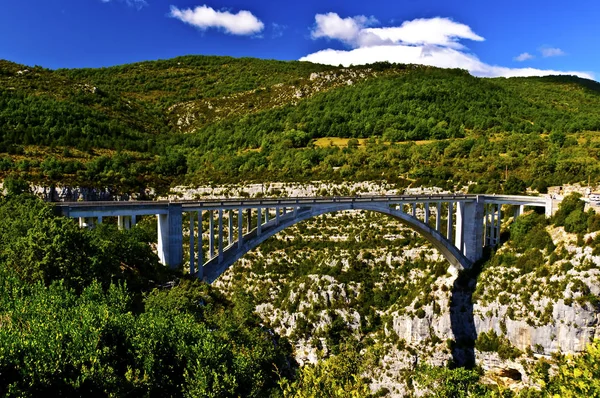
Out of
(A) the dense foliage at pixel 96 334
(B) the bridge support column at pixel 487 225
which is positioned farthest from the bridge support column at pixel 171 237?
(B) the bridge support column at pixel 487 225

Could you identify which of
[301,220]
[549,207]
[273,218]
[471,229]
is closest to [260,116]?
[273,218]

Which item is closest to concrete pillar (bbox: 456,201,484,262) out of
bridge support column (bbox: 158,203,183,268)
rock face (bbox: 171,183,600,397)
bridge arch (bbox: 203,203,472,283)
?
bridge arch (bbox: 203,203,472,283)

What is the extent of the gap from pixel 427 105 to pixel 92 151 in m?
52.5

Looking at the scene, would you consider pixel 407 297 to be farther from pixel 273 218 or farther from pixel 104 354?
pixel 104 354

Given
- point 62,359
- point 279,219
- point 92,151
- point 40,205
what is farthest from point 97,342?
point 92,151

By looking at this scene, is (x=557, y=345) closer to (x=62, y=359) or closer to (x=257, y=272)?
(x=257, y=272)

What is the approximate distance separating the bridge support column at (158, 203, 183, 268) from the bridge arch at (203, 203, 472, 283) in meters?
2.07

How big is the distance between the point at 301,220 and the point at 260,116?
177 ft

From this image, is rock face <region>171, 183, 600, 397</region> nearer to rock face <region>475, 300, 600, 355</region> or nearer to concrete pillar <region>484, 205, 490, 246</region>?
rock face <region>475, 300, 600, 355</region>

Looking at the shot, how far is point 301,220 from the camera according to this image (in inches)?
1236

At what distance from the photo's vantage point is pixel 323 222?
49.3 metres

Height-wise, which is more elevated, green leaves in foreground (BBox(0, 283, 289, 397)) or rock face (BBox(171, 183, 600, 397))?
green leaves in foreground (BBox(0, 283, 289, 397))

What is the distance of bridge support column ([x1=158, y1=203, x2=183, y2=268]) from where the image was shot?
26.9 meters

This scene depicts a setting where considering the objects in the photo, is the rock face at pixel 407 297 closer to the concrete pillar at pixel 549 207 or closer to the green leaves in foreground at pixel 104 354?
the concrete pillar at pixel 549 207
